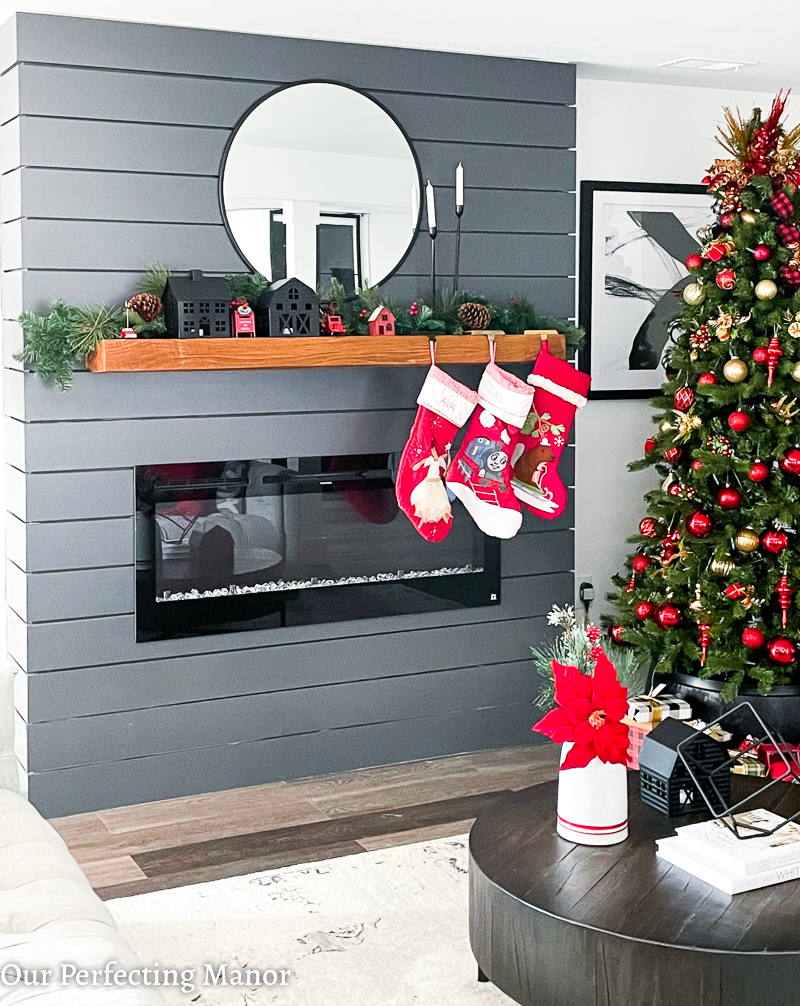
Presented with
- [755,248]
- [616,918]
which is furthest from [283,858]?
[755,248]

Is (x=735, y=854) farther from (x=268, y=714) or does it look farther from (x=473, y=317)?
(x=473, y=317)

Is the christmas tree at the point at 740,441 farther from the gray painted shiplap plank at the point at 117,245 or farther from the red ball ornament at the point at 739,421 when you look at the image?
the gray painted shiplap plank at the point at 117,245

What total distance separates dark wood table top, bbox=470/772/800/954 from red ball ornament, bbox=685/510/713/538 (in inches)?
50.1

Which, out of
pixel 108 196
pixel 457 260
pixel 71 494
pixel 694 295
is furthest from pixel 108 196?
pixel 694 295

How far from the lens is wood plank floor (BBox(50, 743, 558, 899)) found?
3381 mm

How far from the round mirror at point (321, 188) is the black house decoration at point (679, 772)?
199 cm

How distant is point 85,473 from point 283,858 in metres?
1.28

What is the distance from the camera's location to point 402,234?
4074mm

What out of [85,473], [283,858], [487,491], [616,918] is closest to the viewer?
[616,918]

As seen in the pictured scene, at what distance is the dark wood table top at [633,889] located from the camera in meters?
2.12

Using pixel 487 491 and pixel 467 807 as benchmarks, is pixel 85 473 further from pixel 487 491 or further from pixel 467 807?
pixel 467 807

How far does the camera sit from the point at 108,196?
12.0ft

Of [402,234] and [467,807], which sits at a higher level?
[402,234]

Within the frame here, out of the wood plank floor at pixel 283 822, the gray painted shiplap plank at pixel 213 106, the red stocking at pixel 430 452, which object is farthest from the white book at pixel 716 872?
the gray painted shiplap plank at pixel 213 106
